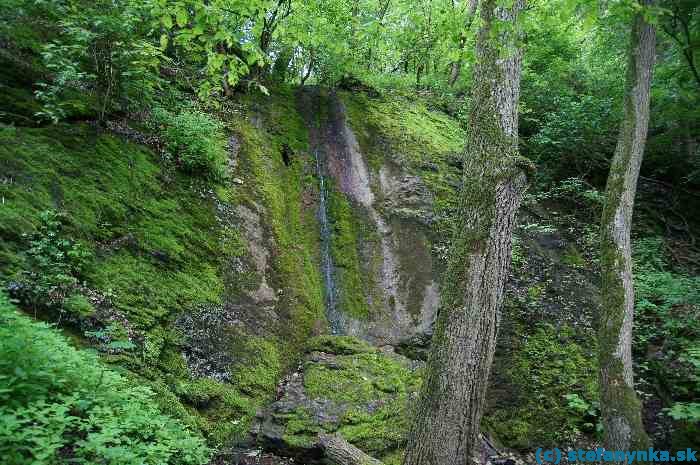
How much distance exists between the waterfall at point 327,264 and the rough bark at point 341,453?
293cm

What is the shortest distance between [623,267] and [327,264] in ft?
16.5

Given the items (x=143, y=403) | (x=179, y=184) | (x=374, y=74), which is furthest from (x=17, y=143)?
(x=374, y=74)

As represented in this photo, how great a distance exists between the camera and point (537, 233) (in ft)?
33.5

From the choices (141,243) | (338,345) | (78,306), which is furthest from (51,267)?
(338,345)

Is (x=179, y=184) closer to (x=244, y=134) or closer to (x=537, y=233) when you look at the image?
(x=244, y=134)

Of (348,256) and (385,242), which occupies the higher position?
(385,242)

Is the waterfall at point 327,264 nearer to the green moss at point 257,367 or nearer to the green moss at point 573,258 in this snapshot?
the green moss at point 257,367

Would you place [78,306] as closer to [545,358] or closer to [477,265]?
[477,265]

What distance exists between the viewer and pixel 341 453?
4.41 m

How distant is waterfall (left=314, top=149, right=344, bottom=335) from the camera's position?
777 centimetres

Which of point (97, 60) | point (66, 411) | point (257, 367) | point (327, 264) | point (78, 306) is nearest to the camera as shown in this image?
point (66, 411)

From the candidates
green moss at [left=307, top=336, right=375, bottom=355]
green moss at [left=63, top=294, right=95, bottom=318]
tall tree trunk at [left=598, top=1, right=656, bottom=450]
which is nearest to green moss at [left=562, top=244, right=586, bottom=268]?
tall tree trunk at [left=598, top=1, right=656, bottom=450]

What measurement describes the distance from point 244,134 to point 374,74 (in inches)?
234

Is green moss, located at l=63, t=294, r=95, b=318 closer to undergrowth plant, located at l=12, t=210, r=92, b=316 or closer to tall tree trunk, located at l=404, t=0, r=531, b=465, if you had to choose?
undergrowth plant, located at l=12, t=210, r=92, b=316
